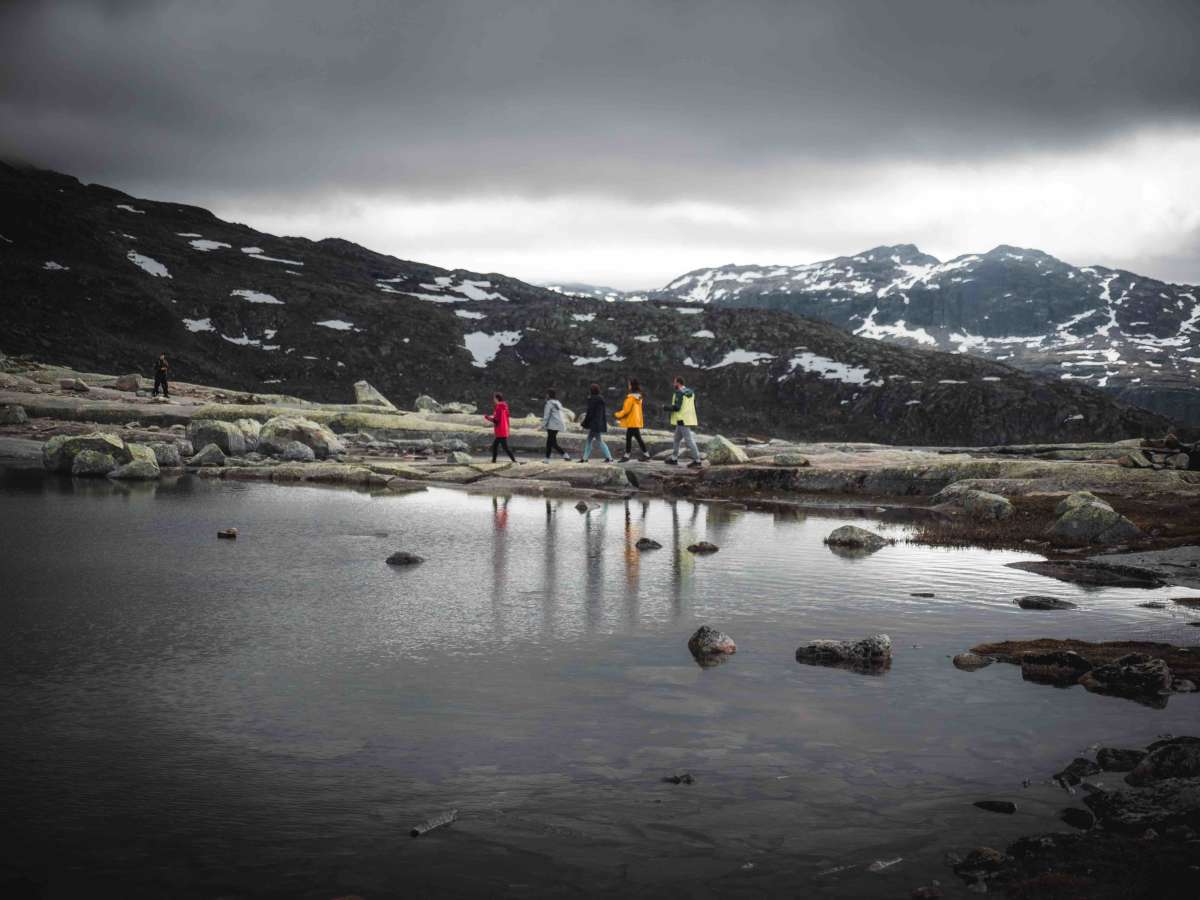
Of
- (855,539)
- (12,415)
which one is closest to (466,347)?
(12,415)

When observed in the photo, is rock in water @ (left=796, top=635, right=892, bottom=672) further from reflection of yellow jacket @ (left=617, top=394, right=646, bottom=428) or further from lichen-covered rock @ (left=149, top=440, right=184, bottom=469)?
lichen-covered rock @ (left=149, top=440, right=184, bottom=469)

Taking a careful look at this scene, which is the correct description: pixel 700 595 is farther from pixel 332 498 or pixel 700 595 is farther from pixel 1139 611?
pixel 332 498

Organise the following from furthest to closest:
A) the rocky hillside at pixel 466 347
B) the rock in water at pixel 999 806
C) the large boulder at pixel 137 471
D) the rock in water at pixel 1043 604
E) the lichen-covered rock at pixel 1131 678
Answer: the rocky hillside at pixel 466 347 → the large boulder at pixel 137 471 → the rock in water at pixel 1043 604 → the lichen-covered rock at pixel 1131 678 → the rock in water at pixel 999 806

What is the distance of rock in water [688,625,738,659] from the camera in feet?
44.3

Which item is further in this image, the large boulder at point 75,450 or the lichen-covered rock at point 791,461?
the lichen-covered rock at point 791,461

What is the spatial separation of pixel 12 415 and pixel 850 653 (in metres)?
55.5

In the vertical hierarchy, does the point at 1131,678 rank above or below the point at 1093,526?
below

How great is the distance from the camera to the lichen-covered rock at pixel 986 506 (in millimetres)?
29797

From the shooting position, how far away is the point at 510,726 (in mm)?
10500

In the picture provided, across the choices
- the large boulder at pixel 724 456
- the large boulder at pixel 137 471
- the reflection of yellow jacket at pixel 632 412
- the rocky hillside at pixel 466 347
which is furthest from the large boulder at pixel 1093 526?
the rocky hillside at pixel 466 347

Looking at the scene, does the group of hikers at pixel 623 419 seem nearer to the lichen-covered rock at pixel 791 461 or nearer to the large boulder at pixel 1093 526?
the lichen-covered rock at pixel 791 461

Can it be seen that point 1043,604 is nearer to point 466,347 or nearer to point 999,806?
point 999,806

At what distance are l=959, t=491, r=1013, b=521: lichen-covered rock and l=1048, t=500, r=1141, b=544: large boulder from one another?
3541mm

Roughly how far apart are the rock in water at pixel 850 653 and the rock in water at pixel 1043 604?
4.91 metres
